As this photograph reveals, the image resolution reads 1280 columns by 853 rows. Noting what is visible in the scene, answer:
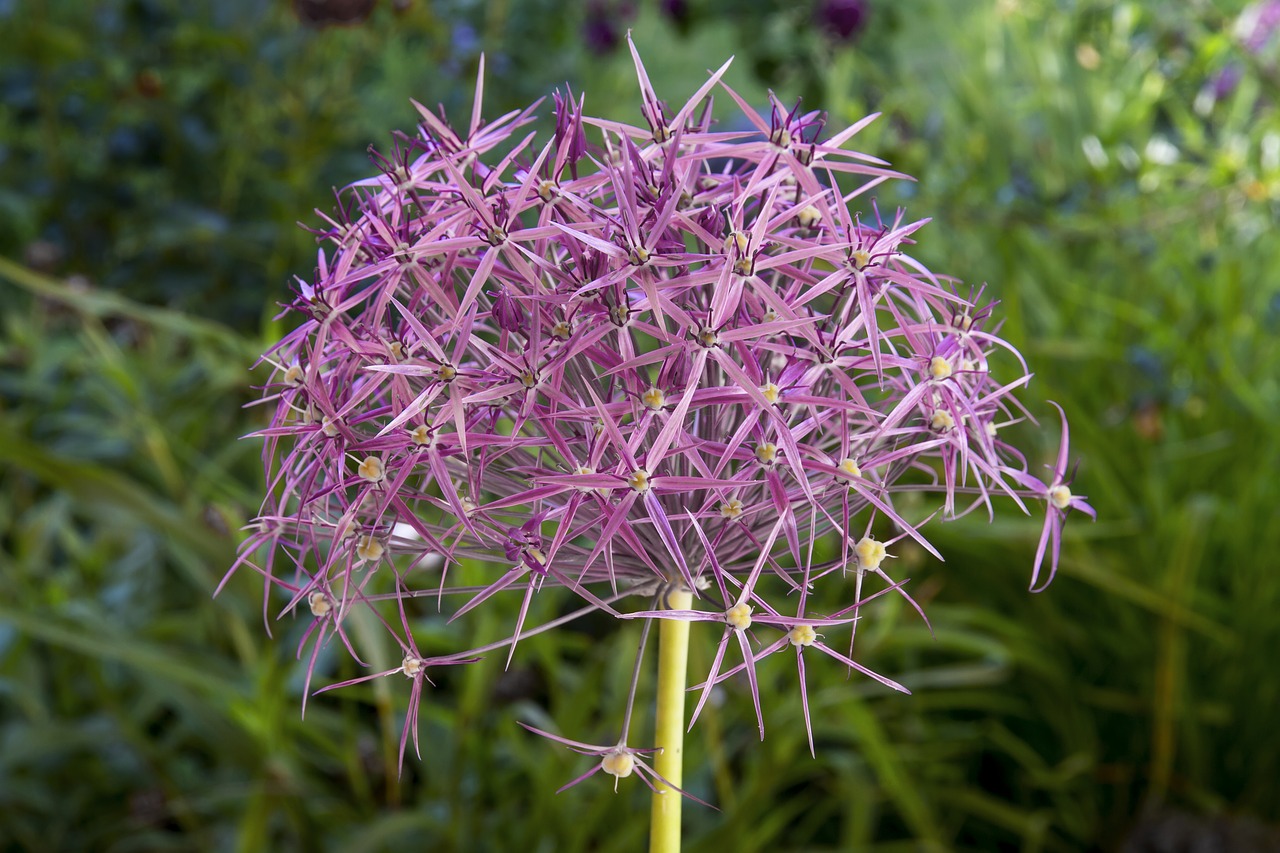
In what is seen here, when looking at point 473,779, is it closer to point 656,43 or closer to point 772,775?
point 772,775

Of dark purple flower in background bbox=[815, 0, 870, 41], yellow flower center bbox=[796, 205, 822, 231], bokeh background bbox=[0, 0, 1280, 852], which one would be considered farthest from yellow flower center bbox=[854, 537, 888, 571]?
dark purple flower in background bbox=[815, 0, 870, 41]

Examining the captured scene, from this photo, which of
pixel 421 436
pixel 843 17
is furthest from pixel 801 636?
pixel 843 17

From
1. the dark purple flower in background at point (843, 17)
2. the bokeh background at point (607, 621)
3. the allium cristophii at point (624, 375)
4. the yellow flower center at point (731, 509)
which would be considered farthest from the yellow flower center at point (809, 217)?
the dark purple flower in background at point (843, 17)

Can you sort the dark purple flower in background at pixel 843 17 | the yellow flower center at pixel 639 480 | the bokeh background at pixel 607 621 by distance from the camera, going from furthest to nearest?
the dark purple flower in background at pixel 843 17, the bokeh background at pixel 607 621, the yellow flower center at pixel 639 480

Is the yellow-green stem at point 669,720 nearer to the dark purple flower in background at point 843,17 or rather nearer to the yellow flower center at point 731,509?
the yellow flower center at point 731,509

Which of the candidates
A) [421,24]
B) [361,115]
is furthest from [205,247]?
[421,24]

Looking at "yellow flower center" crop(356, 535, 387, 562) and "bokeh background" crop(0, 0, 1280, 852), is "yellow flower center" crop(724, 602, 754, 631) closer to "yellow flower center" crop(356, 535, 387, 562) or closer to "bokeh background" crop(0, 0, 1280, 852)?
"yellow flower center" crop(356, 535, 387, 562)
